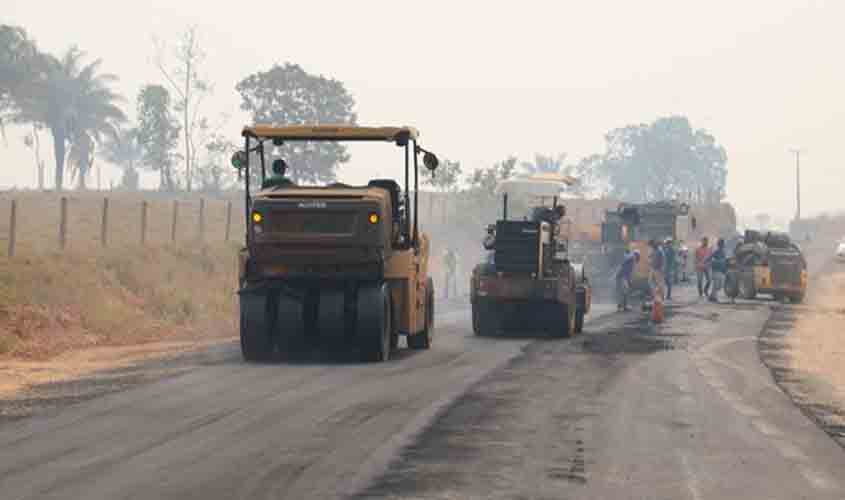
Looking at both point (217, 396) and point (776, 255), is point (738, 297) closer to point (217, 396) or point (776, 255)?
point (776, 255)

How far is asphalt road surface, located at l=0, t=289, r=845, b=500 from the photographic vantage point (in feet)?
32.5

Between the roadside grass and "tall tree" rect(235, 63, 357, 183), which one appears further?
"tall tree" rect(235, 63, 357, 183)

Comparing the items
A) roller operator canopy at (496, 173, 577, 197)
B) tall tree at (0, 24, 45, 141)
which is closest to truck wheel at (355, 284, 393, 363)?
roller operator canopy at (496, 173, 577, 197)

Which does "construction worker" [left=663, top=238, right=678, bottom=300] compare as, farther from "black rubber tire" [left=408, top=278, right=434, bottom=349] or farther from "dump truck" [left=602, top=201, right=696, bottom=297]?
"black rubber tire" [left=408, top=278, right=434, bottom=349]

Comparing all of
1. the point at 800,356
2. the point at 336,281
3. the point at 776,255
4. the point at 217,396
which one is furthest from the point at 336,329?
the point at 776,255

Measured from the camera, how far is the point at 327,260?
1958 cm

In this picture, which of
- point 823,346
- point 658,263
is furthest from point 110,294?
point 658,263

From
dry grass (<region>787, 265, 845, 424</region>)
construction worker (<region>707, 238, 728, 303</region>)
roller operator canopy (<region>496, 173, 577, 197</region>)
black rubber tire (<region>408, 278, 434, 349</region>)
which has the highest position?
roller operator canopy (<region>496, 173, 577, 197</region>)

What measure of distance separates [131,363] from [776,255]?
89.1ft

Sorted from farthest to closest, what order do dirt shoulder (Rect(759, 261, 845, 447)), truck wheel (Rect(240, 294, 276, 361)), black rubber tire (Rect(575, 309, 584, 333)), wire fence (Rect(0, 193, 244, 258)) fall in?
wire fence (Rect(0, 193, 244, 258)) → black rubber tire (Rect(575, 309, 584, 333)) → truck wheel (Rect(240, 294, 276, 361)) → dirt shoulder (Rect(759, 261, 845, 447))

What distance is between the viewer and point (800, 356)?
77.7 ft

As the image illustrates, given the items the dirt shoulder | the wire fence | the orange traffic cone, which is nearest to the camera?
the dirt shoulder

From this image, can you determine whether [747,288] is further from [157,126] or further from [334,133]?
[157,126]

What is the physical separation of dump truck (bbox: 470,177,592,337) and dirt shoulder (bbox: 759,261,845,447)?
3.65 meters
